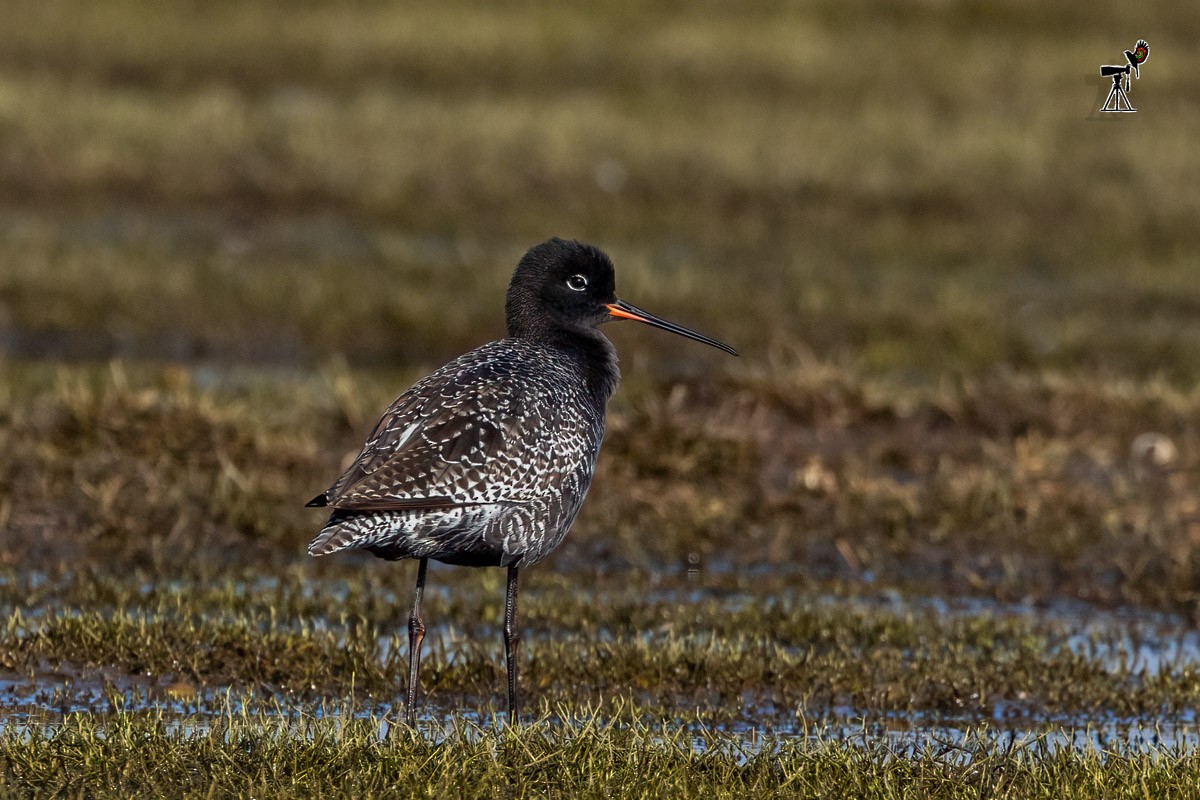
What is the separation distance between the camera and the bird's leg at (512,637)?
733 centimetres

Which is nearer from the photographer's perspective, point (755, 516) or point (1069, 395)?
point (755, 516)

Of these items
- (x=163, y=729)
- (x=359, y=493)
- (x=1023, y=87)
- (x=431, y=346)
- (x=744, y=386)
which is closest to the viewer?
(x=163, y=729)

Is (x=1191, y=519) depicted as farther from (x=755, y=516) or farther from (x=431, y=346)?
(x=431, y=346)

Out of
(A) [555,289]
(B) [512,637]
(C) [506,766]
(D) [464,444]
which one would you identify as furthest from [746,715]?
(A) [555,289]

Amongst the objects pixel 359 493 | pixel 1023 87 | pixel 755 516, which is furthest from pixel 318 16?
pixel 359 493

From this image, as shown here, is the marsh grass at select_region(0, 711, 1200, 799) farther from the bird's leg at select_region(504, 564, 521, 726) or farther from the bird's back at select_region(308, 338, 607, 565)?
the bird's back at select_region(308, 338, 607, 565)

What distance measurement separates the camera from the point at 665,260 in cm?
2014

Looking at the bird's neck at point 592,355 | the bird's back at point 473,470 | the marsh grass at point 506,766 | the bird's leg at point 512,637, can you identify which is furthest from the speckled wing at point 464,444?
the marsh grass at point 506,766

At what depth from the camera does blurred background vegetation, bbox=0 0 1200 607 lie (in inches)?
437

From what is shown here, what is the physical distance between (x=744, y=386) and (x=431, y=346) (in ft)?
16.1

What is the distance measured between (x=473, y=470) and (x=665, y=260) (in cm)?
1304

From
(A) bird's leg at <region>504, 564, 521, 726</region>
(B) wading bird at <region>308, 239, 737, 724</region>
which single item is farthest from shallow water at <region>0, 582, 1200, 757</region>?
(B) wading bird at <region>308, 239, 737, 724</region>

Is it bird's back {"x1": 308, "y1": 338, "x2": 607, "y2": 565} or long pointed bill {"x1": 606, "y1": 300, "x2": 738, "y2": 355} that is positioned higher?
long pointed bill {"x1": 606, "y1": 300, "x2": 738, "y2": 355}

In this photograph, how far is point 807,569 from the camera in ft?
35.5
